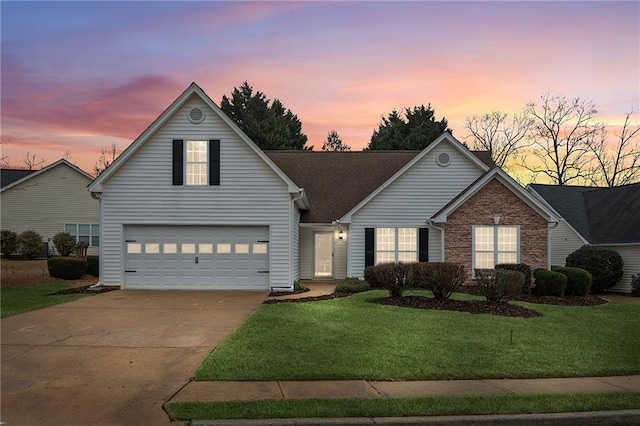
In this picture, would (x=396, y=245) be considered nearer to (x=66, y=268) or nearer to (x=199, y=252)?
(x=199, y=252)

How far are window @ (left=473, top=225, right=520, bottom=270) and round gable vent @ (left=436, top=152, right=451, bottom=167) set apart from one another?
130 inches

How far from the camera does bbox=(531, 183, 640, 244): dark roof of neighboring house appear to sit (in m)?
24.4

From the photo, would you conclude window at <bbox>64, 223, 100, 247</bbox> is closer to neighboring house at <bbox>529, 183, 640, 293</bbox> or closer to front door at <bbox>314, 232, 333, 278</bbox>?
front door at <bbox>314, 232, 333, 278</bbox>

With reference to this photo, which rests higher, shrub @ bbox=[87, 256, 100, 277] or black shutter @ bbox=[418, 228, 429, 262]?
black shutter @ bbox=[418, 228, 429, 262]

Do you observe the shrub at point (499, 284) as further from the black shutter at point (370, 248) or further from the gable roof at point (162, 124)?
the gable roof at point (162, 124)

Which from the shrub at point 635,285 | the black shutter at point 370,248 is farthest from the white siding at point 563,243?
the black shutter at point 370,248

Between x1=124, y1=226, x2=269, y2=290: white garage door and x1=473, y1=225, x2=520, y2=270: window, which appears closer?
x1=124, y1=226, x2=269, y2=290: white garage door

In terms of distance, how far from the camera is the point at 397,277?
15391 millimetres

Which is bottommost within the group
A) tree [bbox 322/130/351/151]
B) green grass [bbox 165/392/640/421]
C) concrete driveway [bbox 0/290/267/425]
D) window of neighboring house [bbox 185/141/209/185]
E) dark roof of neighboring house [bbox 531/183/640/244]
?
concrete driveway [bbox 0/290/267/425]

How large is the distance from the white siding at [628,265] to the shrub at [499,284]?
1149cm

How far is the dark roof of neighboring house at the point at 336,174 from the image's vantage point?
2359 centimetres

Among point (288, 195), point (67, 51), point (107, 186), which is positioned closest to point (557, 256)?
point (288, 195)

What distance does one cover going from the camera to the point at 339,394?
21.8ft

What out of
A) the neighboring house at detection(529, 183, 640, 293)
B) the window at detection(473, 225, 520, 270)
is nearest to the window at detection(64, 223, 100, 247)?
the window at detection(473, 225, 520, 270)
